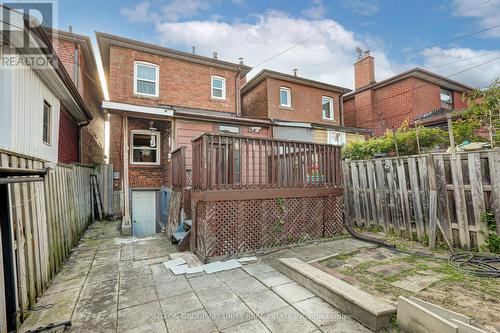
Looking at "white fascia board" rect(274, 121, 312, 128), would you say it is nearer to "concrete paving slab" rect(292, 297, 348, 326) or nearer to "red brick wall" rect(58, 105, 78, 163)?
"red brick wall" rect(58, 105, 78, 163)

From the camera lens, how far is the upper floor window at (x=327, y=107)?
14.6 meters

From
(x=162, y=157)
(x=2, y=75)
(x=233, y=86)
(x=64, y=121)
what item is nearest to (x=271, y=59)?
(x=233, y=86)

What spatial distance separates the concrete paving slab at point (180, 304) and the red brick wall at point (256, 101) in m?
10.7

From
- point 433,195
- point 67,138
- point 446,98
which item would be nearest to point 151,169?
point 67,138

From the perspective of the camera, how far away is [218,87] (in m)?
12.4

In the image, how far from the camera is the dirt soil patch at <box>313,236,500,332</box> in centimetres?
258

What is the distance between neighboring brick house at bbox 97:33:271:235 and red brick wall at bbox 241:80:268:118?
2.61 m

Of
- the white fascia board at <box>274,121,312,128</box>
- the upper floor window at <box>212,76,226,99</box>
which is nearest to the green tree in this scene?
the white fascia board at <box>274,121,312,128</box>

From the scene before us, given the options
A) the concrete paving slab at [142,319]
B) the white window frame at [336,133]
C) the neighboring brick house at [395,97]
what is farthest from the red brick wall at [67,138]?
the neighboring brick house at [395,97]

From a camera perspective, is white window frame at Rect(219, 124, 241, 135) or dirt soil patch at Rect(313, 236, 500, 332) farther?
white window frame at Rect(219, 124, 241, 135)

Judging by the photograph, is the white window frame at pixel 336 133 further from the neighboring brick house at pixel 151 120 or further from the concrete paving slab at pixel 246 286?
the concrete paving slab at pixel 246 286

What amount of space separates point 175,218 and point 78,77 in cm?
839

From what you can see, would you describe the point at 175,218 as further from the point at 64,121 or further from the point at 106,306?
the point at 64,121

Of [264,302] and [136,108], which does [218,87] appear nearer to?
[136,108]
